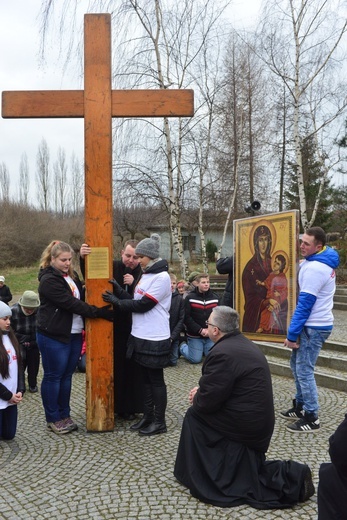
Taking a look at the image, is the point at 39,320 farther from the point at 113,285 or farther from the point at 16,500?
the point at 16,500

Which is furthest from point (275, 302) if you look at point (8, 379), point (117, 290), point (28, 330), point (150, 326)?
point (28, 330)

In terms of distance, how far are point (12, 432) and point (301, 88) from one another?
640 inches

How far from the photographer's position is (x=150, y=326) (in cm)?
489

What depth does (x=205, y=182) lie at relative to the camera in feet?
68.4

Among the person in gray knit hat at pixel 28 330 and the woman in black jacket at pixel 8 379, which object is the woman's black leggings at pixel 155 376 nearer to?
the woman in black jacket at pixel 8 379

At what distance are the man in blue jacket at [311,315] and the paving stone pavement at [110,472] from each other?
323mm

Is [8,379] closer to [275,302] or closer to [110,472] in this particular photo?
[110,472]

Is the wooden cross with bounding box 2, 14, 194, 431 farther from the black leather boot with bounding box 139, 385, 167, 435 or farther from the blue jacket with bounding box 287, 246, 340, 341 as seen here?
the blue jacket with bounding box 287, 246, 340, 341

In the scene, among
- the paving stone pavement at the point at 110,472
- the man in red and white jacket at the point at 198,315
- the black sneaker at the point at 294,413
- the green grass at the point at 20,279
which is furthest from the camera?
the green grass at the point at 20,279

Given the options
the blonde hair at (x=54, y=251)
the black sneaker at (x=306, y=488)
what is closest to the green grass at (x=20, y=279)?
the blonde hair at (x=54, y=251)

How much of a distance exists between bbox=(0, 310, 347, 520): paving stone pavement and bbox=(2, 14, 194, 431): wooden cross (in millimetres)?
520

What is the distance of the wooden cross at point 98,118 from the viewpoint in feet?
15.9

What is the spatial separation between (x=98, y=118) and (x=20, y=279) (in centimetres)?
2454

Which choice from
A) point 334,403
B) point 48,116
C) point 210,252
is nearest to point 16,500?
point 48,116
